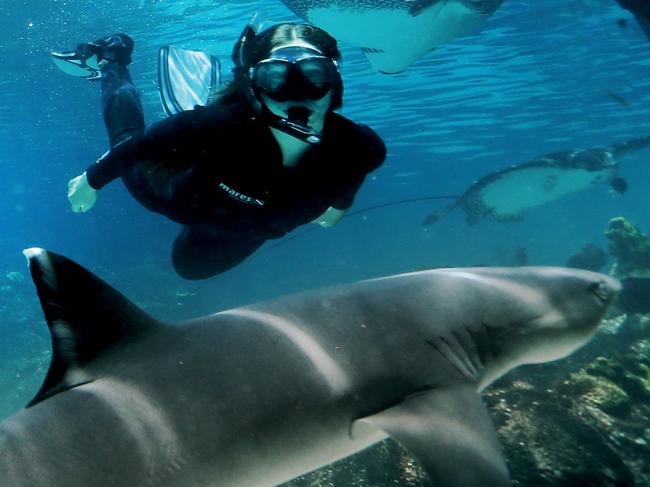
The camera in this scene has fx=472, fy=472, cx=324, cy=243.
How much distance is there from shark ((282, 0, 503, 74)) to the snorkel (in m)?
10.1

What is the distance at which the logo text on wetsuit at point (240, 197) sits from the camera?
452 centimetres

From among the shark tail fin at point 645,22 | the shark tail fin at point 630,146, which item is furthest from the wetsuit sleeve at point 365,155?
the shark tail fin at point 630,146

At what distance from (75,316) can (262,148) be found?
2.49 m

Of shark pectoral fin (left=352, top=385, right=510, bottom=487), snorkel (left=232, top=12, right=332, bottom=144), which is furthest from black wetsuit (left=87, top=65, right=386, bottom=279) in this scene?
shark pectoral fin (left=352, top=385, right=510, bottom=487)

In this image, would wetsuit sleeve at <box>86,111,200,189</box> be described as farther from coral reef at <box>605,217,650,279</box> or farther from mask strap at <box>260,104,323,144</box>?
coral reef at <box>605,217,650,279</box>

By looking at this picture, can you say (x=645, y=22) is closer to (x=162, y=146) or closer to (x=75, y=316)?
(x=162, y=146)

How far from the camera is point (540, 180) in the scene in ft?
76.2

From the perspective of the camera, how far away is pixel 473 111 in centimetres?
3031

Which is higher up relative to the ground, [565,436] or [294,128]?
[294,128]

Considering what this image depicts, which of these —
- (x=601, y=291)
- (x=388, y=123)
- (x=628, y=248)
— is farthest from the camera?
(x=388, y=123)

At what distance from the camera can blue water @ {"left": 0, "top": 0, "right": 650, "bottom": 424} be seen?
19797mm

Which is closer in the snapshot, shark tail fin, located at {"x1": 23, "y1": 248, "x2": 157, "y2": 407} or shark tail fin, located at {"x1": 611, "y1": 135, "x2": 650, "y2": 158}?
shark tail fin, located at {"x1": 23, "y1": 248, "x2": 157, "y2": 407}

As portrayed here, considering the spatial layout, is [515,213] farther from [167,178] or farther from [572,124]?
[167,178]

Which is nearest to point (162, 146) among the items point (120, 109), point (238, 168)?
point (238, 168)
